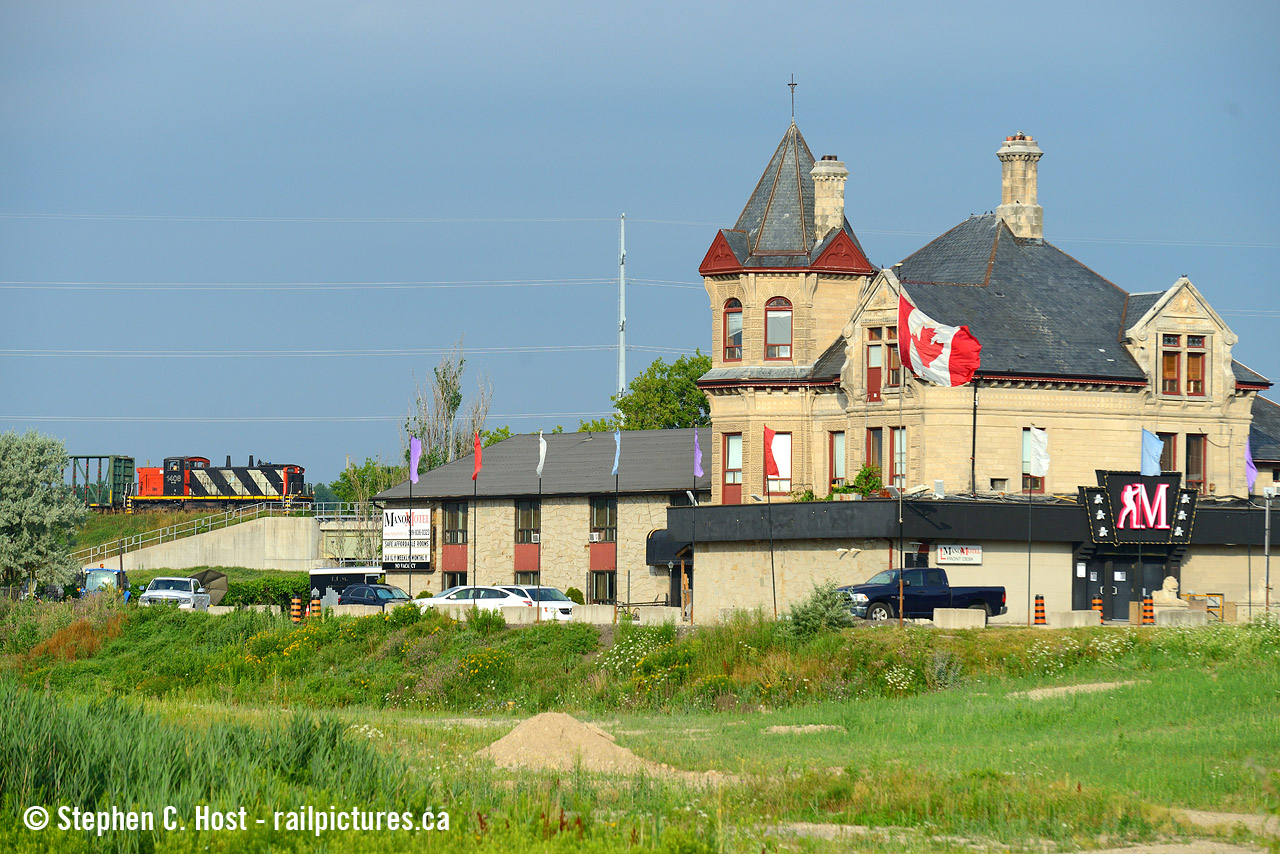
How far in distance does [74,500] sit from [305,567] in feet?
58.6

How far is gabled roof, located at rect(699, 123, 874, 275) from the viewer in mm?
53406

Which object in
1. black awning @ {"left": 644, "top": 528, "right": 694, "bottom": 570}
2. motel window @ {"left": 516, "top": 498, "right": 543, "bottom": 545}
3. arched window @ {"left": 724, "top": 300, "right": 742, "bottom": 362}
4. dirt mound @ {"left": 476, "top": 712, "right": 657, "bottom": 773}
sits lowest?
dirt mound @ {"left": 476, "top": 712, "right": 657, "bottom": 773}

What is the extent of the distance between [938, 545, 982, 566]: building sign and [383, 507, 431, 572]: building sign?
93.4 feet

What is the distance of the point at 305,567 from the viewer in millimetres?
83438

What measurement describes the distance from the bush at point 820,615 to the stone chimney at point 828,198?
19.7 m

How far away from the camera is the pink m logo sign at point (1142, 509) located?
4659 centimetres

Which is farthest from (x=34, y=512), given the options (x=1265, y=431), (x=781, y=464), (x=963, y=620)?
(x=1265, y=431)

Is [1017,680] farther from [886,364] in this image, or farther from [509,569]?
[509,569]

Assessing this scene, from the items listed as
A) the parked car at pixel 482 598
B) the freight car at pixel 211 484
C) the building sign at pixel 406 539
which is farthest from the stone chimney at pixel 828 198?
the freight car at pixel 211 484

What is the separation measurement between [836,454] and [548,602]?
11910mm

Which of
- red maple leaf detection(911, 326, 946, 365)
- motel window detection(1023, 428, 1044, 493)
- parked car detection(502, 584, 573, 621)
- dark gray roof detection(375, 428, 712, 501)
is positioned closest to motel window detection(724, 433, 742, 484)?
dark gray roof detection(375, 428, 712, 501)

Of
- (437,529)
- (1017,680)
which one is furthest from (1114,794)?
(437,529)

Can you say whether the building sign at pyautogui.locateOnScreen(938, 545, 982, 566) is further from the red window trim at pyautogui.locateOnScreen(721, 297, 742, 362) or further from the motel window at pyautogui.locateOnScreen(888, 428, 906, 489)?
the red window trim at pyautogui.locateOnScreen(721, 297, 742, 362)

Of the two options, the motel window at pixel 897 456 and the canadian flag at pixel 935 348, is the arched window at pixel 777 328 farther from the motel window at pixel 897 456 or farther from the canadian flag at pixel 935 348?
the canadian flag at pixel 935 348
